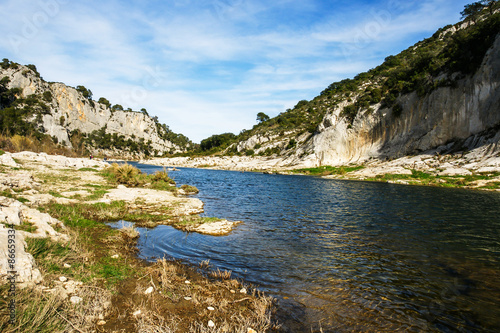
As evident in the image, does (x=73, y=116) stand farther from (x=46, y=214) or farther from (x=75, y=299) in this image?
(x=75, y=299)

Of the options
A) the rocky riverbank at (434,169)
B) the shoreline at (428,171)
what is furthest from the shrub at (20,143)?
the rocky riverbank at (434,169)

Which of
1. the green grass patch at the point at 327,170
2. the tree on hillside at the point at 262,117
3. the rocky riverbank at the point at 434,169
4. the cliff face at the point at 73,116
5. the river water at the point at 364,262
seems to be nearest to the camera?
the river water at the point at 364,262

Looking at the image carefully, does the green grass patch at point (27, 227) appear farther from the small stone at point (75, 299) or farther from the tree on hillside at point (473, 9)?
the tree on hillside at point (473, 9)

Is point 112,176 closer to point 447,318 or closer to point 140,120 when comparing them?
point 447,318

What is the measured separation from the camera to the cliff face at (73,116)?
106938mm

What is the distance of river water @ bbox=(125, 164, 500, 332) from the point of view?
6.49 meters

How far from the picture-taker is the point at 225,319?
5.50m

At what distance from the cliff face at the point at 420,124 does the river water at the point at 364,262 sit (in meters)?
32.1

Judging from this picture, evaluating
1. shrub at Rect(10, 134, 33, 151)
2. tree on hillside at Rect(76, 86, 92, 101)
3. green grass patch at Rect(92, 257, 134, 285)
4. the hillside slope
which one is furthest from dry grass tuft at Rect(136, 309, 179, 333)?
tree on hillside at Rect(76, 86, 92, 101)

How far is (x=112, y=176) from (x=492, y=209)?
3759cm

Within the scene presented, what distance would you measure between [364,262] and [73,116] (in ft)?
577

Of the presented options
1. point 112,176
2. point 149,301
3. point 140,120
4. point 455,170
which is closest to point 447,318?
point 149,301

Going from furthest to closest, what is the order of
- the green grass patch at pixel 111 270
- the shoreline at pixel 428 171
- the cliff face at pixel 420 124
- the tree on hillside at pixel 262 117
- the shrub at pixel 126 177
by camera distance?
the tree on hillside at pixel 262 117 → the cliff face at pixel 420 124 → the shoreline at pixel 428 171 → the shrub at pixel 126 177 → the green grass patch at pixel 111 270

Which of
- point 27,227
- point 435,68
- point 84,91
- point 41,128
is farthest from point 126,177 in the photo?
point 84,91
